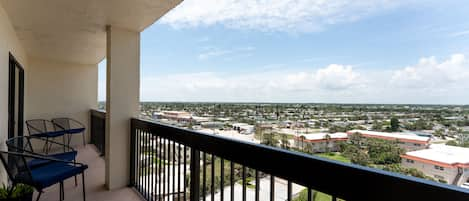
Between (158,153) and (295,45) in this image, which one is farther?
(295,45)

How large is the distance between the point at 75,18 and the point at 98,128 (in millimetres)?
3239

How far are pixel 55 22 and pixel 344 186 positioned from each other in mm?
3530

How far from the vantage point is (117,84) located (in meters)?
3.06

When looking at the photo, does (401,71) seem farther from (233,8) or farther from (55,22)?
(55,22)

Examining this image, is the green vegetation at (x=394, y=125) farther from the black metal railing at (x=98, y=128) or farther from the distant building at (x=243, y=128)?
the black metal railing at (x=98, y=128)

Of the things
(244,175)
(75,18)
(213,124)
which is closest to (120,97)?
(75,18)

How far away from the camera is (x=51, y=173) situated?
2.40m

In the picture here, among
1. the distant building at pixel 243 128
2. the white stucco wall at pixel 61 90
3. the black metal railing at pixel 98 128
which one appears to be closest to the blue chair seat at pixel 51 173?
the distant building at pixel 243 128

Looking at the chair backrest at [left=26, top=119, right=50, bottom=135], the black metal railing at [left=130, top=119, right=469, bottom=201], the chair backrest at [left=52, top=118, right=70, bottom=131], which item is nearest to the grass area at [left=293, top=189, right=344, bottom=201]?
the black metal railing at [left=130, top=119, right=469, bottom=201]

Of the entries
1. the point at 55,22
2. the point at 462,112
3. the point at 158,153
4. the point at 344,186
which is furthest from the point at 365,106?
the point at 55,22

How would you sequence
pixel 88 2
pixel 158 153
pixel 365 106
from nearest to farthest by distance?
pixel 365 106 < pixel 88 2 < pixel 158 153

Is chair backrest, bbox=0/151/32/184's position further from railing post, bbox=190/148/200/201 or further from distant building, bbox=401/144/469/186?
distant building, bbox=401/144/469/186

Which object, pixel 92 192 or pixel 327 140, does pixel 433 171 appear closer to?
pixel 327 140

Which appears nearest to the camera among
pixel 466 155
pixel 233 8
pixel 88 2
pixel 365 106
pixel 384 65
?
pixel 466 155
